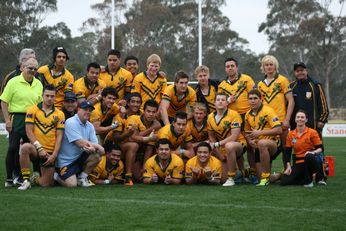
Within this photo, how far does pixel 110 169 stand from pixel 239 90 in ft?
7.36

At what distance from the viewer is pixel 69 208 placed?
254 inches

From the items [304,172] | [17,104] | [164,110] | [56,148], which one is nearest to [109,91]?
[164,110]

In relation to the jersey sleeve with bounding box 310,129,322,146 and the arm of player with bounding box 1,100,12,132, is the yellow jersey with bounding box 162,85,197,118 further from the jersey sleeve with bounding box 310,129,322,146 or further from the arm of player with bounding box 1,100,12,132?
the arm of player with bounding box 1,100,12,132

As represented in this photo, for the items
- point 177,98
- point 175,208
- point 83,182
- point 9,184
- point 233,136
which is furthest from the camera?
point 177,98

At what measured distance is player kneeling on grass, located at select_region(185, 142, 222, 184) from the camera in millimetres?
8695

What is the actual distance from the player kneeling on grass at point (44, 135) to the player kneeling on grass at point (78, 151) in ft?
0.44

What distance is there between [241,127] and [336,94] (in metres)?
41.5

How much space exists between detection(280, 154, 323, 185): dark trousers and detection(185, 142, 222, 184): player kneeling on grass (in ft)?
3.04

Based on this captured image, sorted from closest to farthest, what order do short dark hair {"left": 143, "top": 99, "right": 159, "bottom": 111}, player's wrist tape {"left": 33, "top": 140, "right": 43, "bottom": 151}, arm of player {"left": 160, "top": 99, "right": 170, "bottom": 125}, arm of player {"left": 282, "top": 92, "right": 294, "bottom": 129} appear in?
player's wrist tape {"left": 33, "top": 140, "right": 43, "bottom": 151} < arm of player {"left": 282, "top": 92, "right": 294, "bottom": 129} < short dark hair {"left": 143, "top": 99, "right": 159, "bottom": 111} < arm of player {"left": 160, "top": 99, "right": 170, "bottom": 125}

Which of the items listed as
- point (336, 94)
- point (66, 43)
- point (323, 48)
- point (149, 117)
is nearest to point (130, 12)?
point (66, 43)

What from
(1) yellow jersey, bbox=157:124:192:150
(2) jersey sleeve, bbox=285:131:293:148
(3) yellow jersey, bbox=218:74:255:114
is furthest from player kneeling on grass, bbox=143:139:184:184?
(2) jersey sleeve, bbox=285:131:293:148

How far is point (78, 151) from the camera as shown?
8609 mm

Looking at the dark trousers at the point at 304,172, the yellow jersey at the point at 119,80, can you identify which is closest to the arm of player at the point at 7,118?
the yellow jersey at the point at 119,80

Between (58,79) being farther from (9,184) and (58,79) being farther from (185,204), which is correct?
(185,204)
